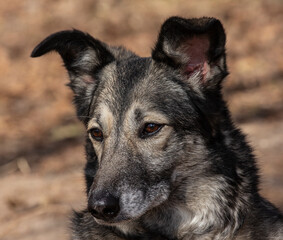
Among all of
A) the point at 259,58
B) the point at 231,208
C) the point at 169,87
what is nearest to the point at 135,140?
the point at 169,87

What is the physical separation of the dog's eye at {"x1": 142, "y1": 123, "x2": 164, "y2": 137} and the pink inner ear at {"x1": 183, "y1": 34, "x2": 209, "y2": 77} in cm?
63

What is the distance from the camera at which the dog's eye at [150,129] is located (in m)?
5.43

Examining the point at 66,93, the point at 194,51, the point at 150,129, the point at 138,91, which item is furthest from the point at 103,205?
the point at 66,93

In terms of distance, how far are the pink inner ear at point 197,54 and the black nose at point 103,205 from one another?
1391mm

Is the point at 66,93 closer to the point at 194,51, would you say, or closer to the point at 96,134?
the point at 96,134

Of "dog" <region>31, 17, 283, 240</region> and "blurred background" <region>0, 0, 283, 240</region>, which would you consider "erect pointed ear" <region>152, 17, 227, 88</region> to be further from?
"blurred background" <region>0, 0, 283, 240</region>

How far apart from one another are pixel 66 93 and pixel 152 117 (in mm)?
8314

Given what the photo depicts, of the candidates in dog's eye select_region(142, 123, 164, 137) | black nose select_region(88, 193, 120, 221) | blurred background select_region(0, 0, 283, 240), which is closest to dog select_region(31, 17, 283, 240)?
dog's eye select_region(142, 123, 164, 137)

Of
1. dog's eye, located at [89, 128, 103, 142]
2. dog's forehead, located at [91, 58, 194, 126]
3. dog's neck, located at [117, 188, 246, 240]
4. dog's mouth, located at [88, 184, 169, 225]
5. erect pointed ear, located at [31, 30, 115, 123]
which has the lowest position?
dog's neck, located at [117, 188, 246, 240]

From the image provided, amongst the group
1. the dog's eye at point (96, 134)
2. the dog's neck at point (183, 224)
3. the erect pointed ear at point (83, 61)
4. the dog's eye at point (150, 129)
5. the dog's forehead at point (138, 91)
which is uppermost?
the erect pointed ear at point (83, 61)

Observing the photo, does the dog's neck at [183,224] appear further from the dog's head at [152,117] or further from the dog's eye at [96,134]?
the dog's eye at [96,134]

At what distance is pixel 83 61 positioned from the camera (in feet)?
20.2

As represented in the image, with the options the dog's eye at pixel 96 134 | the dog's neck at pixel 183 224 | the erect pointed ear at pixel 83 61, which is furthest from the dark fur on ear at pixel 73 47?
the dog's neck at pixel 183 224

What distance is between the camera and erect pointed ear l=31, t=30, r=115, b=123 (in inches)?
235
